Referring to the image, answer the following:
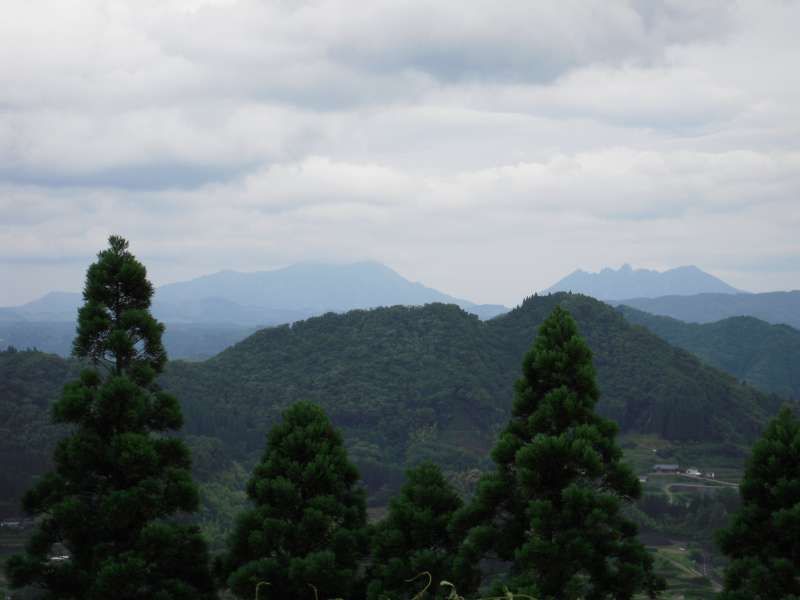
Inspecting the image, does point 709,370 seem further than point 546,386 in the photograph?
Yes

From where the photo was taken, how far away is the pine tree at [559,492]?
12305mm

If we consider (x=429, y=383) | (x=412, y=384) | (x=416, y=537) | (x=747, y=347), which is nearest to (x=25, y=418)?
(x=412, y=384)

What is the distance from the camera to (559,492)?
12828 millimetres

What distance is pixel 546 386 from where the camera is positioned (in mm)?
13523

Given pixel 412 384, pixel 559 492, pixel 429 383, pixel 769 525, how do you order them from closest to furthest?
pixel 769 525
pixel 559 492
pixel 429 383
pixel 412 384

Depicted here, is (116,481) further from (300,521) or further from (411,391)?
(411,391)

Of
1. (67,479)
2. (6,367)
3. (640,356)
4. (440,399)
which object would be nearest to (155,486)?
(67,479)

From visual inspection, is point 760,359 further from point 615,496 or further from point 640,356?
point 615,496

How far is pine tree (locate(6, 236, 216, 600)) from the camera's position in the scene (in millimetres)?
13336

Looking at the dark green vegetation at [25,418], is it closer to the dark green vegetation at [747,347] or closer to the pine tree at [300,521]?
the pine tree at [300,521]

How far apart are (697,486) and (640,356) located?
35719 millimetres

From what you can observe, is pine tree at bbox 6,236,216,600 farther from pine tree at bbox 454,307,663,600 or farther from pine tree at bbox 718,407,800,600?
pine tree at bbox 718,407,800,600

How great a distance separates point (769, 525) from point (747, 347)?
169 metres

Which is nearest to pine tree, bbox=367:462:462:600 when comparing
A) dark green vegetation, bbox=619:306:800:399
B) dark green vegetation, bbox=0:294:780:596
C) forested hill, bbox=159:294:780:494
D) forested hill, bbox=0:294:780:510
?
dark green vegetation, bbox=0:294:780:596
